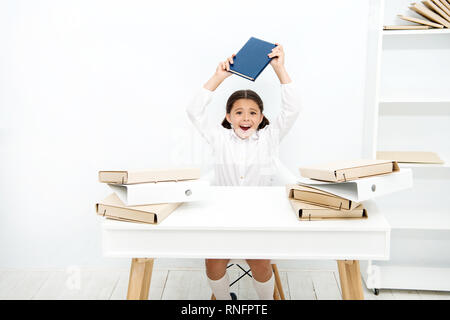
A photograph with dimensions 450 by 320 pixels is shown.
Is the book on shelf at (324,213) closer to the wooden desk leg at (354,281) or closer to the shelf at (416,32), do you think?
the wooden desk leg at (354,281)

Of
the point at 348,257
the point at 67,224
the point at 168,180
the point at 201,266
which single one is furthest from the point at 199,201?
the point at 67,224

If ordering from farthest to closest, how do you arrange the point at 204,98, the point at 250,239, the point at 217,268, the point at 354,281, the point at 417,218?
the point at 417,218, the point at 204,98, the point at 217,268, the point at 354,281, the point at 250,239

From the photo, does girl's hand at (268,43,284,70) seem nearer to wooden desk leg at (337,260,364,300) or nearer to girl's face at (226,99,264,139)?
girl's face at (226,99,264,139)

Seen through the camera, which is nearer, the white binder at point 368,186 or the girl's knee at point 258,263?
the white binder at point 368,186

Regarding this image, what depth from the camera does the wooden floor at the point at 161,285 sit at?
198 centimetres

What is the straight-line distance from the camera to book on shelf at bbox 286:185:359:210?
100cm

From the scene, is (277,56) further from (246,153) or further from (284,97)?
(246,153)

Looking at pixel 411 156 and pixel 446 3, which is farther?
pixel 411 156

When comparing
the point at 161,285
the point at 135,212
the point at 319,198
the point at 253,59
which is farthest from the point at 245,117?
the point at 161,285

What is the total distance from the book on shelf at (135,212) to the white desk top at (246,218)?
16 mm

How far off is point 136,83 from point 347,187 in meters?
1.44

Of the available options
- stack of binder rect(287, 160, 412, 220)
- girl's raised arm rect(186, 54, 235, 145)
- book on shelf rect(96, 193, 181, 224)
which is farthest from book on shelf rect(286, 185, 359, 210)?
girl's raised arm rect(186, 54, 235, 145)

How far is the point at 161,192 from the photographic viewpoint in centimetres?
105

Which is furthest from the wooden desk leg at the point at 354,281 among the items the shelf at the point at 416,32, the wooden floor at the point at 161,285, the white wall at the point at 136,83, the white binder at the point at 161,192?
the shelf at the point at 416,32
